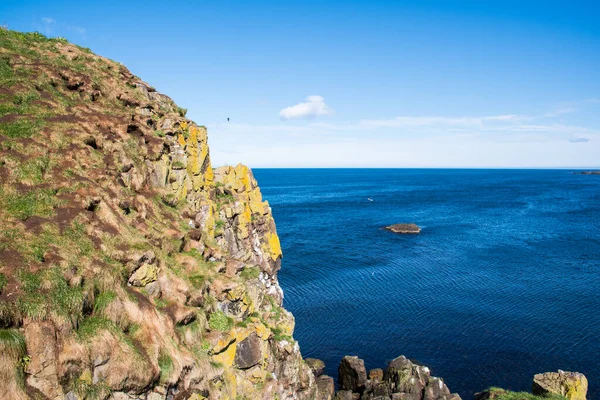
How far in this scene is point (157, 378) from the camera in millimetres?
18109

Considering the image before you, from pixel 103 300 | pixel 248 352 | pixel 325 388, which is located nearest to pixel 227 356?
pixel 248 352

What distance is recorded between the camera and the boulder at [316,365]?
39219 millimetres

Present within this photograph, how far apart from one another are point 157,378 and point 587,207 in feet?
534

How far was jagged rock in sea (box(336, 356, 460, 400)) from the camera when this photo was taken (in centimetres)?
3353

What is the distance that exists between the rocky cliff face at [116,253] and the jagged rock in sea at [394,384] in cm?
600

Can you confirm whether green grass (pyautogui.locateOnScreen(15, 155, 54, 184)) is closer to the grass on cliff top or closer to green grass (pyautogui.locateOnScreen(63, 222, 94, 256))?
green grass (pyautogui.locateOnScreen(63, 222, 94, 256))

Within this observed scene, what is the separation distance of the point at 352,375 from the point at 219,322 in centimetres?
1881

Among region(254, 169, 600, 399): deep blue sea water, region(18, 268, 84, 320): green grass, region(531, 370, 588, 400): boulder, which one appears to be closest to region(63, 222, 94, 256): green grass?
region(18, 268, 84, 320): green grass

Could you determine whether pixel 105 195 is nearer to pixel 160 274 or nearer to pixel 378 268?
pixel 160 274

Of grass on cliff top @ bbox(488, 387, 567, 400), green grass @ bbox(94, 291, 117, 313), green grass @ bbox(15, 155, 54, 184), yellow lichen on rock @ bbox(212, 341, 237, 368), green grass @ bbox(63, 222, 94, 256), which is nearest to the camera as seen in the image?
green grass @ bbox(94, 291, 117, 313)

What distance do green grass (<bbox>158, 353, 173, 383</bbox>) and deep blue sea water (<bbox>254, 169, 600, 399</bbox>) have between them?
24.6 m

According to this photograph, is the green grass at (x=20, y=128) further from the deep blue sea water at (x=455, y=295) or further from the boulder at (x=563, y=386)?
the boulder at (x=563, y=386)

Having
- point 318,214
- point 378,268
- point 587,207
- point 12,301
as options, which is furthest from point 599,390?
point 587,207

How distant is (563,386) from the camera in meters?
32.2
